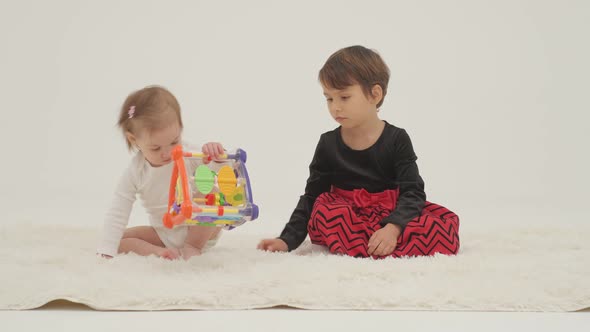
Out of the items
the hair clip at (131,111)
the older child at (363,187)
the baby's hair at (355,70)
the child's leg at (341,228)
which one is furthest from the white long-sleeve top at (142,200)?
the baby's hair at (355,70)

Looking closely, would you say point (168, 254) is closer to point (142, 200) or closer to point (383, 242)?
point (142, 200)

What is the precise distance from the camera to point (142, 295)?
6.32 feet

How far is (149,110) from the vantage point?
2.51 m

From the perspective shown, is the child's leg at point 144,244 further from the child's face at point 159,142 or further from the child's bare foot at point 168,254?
the child's face at point 159,142

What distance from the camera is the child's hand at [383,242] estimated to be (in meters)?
2.58

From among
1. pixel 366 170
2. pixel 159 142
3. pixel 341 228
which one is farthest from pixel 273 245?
pixel 159 142

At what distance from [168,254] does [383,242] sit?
0.81m

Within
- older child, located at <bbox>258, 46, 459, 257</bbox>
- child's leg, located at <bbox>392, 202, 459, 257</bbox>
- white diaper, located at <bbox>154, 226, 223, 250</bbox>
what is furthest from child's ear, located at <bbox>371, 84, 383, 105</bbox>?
white diaper, located at <bbox>154, 226, 223, 250</bbox>

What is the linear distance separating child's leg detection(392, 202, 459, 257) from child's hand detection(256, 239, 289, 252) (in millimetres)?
447

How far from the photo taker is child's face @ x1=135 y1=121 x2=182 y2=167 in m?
2.52

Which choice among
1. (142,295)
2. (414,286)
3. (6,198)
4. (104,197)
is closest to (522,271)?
(414,286)

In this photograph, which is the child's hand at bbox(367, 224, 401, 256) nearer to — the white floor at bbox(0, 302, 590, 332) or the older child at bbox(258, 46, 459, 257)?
the older child at bbox(258, 46, 459, 257)

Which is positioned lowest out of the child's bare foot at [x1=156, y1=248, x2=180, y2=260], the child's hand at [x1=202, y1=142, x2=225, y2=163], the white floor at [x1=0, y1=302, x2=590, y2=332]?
the child's bare foot at [x1=156, y1=248, x2=180, y2=260]

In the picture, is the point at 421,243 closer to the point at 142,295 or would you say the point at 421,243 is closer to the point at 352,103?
the point at 352,103
